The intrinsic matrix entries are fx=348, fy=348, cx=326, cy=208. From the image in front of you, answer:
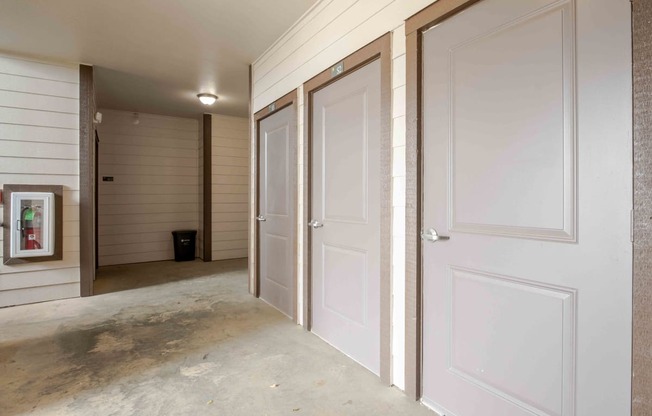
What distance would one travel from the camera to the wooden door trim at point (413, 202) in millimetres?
1988

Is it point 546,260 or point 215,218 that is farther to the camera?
point 215,218

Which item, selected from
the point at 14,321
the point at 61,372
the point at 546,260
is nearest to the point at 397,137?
the point at 546,260

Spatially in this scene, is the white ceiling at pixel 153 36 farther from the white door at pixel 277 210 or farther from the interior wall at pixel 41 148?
the white door at pixel 277 210

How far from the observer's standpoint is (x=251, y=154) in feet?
13.9

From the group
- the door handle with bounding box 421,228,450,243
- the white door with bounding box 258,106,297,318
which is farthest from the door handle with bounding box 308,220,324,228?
the door handle with bounding box 421,228,450,243

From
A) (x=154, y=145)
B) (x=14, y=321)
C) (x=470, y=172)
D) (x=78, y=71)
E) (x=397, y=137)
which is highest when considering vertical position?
(x=78, y=71)

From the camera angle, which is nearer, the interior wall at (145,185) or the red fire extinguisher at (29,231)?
the red fire extinguisher at (29,231)

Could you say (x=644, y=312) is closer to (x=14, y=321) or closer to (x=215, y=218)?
(x=14, y=321)

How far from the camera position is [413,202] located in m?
2.02

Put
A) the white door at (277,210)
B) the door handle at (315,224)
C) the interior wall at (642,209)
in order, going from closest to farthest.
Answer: the interior wall at (642,209), the door handle at (315,224), the white door at (277,210)

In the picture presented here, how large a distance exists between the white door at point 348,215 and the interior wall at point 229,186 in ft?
14.0

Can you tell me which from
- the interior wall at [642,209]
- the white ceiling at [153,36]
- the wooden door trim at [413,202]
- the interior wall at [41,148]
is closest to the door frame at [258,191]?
the white ceiling at [153,36]

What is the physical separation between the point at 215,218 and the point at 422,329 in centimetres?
552

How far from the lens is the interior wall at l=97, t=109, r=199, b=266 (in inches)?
252
